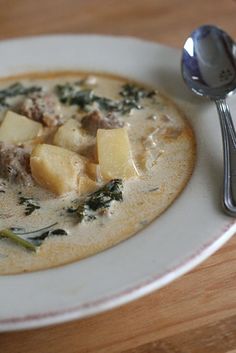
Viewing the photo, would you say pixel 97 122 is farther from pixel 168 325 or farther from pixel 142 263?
pixel 168 325

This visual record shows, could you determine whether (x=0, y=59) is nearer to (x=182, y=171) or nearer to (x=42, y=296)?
(x=182, y=171)

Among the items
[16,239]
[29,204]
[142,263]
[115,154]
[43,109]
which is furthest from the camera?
[43,109]

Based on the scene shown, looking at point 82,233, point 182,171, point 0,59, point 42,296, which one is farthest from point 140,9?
point 42,296

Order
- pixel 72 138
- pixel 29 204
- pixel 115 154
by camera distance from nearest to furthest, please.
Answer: pixel 29 204 < pixel 115 154 < pixel 72 138

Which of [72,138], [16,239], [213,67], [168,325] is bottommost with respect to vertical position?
[168,325]

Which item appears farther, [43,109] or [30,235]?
[43,109]

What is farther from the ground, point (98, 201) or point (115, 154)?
point (115, 154)

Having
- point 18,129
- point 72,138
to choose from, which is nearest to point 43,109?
point 18,129
